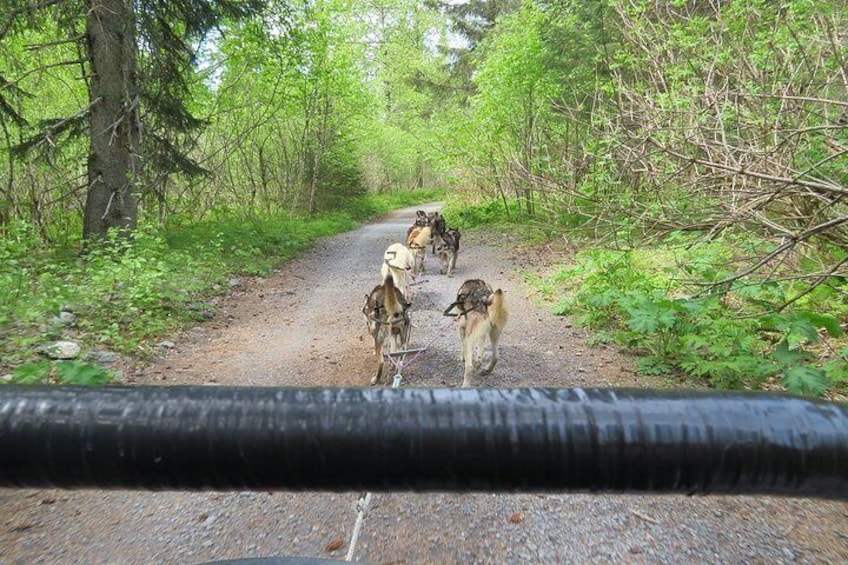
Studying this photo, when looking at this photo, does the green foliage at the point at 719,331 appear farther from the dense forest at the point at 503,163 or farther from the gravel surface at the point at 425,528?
the gravel surface at the point at 425,528

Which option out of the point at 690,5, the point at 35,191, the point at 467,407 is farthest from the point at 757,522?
the point at 35,191

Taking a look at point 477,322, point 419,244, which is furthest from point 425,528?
point 419,244

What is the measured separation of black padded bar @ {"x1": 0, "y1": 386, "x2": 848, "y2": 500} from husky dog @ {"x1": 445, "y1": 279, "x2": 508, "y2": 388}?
169 inches

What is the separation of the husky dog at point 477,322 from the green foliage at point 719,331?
138cm

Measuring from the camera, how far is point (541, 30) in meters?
13.3

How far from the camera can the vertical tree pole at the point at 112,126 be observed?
9.48 m

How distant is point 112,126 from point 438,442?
1120 centimetres

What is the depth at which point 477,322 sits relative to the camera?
17.6ft

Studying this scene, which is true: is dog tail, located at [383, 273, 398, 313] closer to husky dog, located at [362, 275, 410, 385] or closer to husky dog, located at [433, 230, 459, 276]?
husky dog, located at [362, 275, 410, 385]

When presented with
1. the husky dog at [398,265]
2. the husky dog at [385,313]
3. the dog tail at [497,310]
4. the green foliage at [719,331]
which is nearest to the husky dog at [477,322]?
the dog tail at [497,310]

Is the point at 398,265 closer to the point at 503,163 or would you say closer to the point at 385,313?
the point at 385,313

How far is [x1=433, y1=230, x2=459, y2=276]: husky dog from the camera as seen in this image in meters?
11.7

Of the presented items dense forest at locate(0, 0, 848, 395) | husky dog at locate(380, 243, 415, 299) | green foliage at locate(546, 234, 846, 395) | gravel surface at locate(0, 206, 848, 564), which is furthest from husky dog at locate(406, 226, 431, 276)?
gravel surface at locate(0, 206, 848, 564)

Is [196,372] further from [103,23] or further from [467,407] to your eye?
[103,23]
